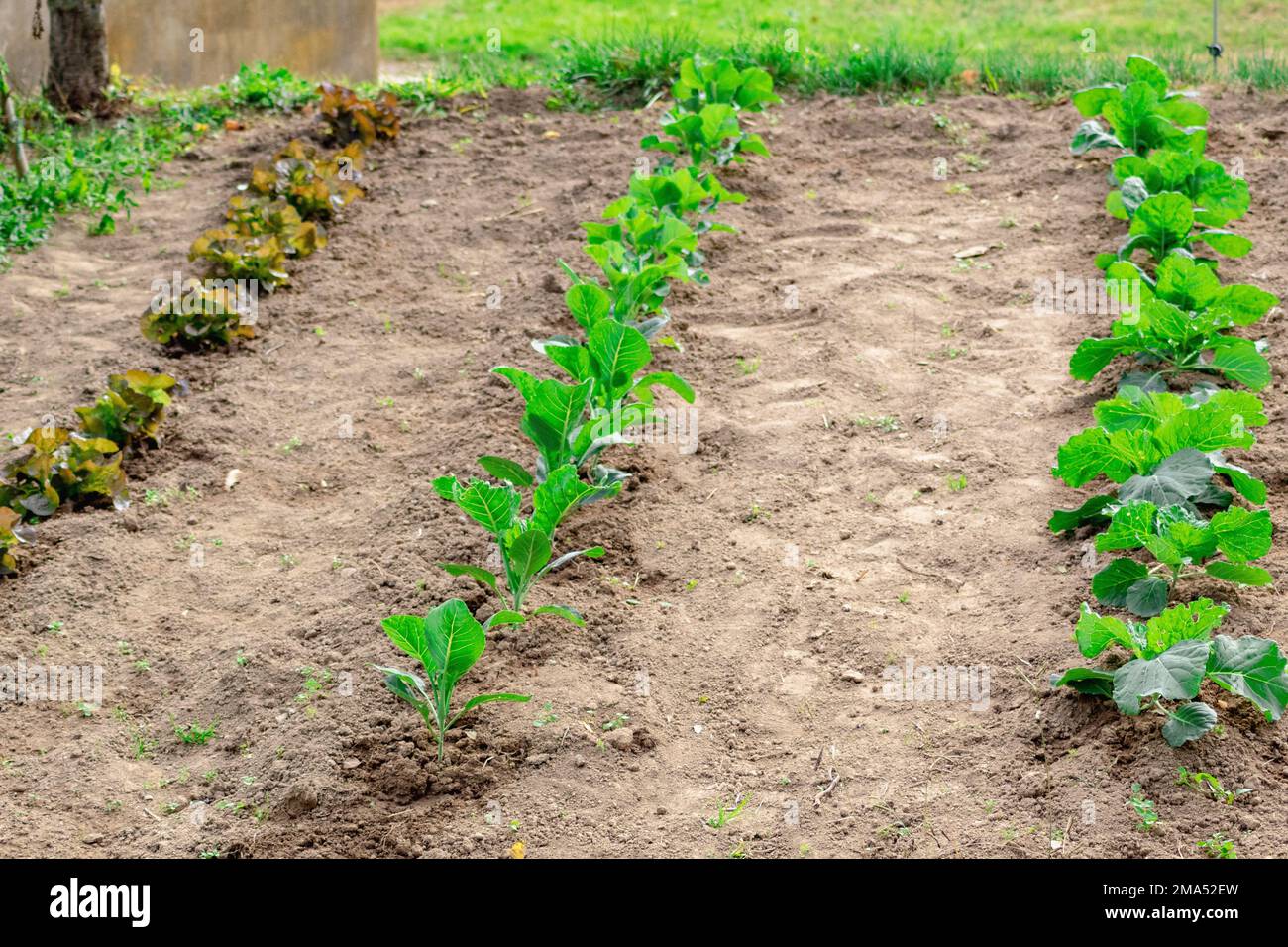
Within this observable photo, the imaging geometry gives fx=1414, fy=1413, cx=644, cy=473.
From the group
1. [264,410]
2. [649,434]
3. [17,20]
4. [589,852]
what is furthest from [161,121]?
[589,852]

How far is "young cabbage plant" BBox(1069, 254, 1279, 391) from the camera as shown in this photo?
453 centimetres

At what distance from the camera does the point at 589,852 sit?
3195mm

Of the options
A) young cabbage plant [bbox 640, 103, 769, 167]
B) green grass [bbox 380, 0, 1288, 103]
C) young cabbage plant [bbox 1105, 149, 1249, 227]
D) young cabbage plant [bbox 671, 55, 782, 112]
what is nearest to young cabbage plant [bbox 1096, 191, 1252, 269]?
young cabbage plant [bbox 1105, 149, 1249, 227]

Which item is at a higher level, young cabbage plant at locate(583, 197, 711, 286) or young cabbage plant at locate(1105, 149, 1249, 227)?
young cabbage plant at locate(1105, 149, 1249, 227)

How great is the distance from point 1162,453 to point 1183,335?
36.7 inches

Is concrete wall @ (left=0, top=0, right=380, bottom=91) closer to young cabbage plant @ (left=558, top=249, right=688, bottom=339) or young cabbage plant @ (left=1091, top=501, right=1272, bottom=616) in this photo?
young cabbage plant @ (left=558, top=249, right=688, bottom=339)

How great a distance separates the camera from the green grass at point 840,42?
8594 millimetres

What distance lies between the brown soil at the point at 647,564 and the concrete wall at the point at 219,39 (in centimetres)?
246

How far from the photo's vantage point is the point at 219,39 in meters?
10.2

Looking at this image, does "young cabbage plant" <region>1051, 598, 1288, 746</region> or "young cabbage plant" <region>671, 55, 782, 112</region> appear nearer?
"young cabbage plant" <region>1051, 598, 1288, 746</region>

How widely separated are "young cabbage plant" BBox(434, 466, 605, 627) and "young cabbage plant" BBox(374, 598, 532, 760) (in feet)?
1.07

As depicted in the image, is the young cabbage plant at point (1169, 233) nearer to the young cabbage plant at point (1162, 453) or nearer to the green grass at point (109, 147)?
the young cabbage plant at point (1162, 453)

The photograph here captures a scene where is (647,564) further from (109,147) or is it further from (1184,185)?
(109,147)

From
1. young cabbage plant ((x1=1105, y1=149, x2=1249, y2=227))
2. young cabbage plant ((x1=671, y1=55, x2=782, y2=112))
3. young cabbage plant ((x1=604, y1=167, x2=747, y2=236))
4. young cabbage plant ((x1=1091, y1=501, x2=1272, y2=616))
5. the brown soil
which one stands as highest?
young cabbage plant ((x1=671, y1=55, x2=782, y2=112))
